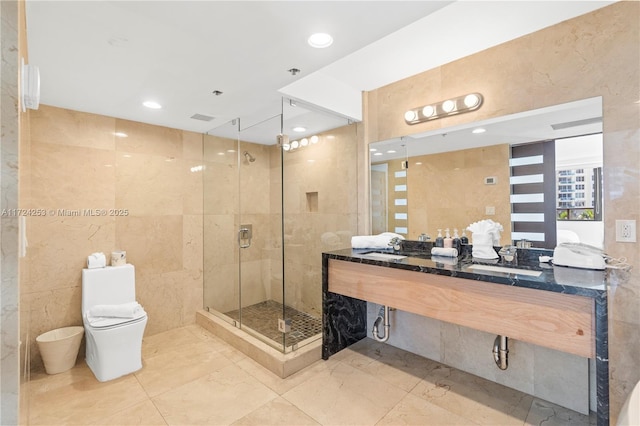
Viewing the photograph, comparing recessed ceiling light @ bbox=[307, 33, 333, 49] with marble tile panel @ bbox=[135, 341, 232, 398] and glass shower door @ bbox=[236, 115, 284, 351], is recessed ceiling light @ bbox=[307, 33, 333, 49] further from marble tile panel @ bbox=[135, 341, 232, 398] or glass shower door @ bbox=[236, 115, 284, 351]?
marble tile panel @ bbox=[135, 341, 232, 398]

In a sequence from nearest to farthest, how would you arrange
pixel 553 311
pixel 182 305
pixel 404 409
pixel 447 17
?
pixel 553 311
pixel 447 17
pixel 404 409
pixel 182 305

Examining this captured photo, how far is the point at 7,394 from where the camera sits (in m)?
0.88

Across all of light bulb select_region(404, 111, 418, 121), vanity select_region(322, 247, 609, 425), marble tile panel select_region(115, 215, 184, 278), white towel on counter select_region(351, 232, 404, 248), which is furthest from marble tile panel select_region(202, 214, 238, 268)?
light bulb select_region(404, 111, 418, 121)

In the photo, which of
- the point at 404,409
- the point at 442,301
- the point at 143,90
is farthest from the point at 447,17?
the point at 404,409

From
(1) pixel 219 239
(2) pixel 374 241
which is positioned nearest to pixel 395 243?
(2) pixel 374 241

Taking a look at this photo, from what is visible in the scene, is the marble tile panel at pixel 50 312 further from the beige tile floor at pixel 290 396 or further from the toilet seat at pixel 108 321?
the toilet seat at pixel 108 321

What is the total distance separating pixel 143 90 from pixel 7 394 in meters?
2.18

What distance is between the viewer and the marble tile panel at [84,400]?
192cm

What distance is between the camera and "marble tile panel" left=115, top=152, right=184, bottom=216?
3059 millimetres

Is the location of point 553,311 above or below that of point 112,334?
above

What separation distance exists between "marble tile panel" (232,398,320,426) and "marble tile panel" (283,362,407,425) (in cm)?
5

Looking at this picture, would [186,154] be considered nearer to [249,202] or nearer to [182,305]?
[249,202]

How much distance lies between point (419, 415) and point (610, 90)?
2240mm

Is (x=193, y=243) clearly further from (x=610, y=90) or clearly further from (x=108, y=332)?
(x=610, y=90)
